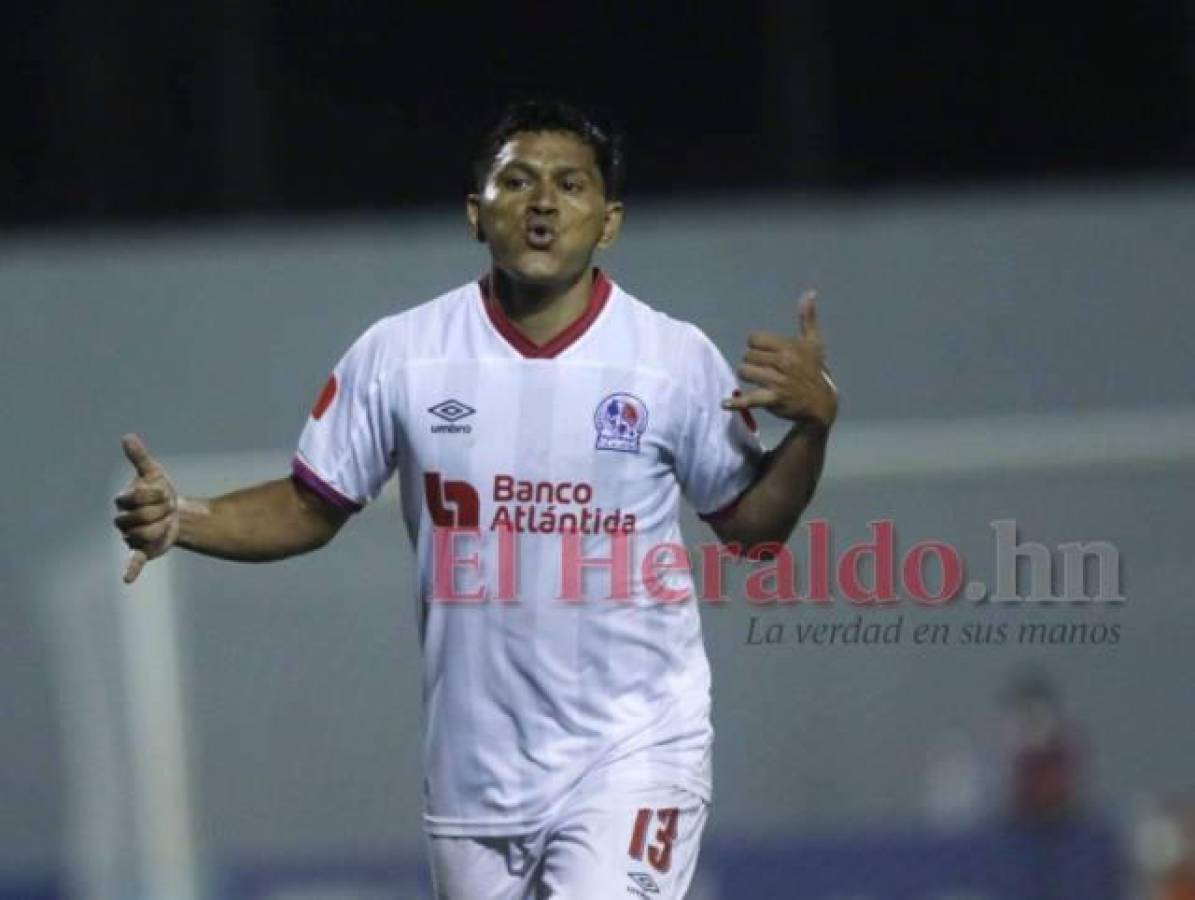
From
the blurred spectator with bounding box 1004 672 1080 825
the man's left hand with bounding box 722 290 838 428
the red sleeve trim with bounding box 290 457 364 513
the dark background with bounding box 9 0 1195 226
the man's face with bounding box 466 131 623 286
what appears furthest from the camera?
the dark background with bounding box 9 0 1195 226

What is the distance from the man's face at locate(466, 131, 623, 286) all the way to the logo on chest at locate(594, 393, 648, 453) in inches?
6.2

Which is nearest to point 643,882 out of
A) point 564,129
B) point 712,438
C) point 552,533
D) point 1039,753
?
point 552,533

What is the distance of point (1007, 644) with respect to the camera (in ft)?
15.3

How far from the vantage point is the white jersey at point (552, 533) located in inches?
118

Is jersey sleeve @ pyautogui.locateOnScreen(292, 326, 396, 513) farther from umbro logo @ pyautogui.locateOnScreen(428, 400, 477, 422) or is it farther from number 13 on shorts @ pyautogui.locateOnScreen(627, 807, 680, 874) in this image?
number 13 on shorts @ pyautogui.locateOnScreen(627, 807, 680, 874)

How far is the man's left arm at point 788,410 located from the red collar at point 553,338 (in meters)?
0.21

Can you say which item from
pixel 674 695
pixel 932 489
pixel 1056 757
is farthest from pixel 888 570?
pixel 674 695

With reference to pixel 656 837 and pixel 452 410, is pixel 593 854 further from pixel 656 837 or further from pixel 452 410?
pixel 452 410

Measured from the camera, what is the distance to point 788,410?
9.49 ft

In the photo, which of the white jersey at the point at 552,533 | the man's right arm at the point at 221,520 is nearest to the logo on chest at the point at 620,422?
the white jersey at the point at 552,533

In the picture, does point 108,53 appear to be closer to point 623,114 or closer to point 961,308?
point 623,114

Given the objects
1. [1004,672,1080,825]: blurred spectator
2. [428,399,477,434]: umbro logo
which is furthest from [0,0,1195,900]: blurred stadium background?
[428,399,477,434]: umbro logo

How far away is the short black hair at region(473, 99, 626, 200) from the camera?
3.04 meters

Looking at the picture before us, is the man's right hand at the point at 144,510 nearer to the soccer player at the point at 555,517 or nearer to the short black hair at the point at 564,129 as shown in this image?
the soccer player at the point at 555,517
